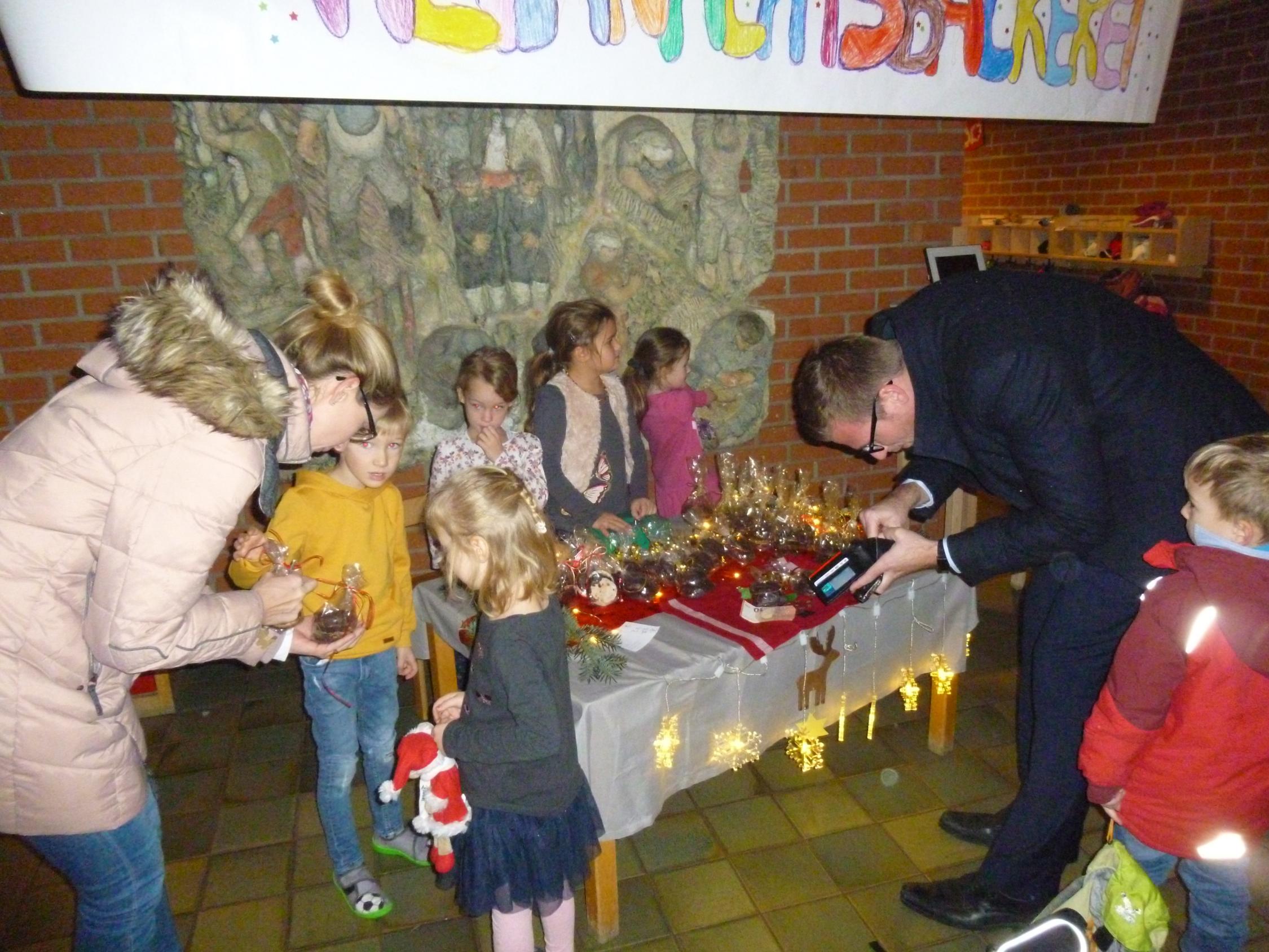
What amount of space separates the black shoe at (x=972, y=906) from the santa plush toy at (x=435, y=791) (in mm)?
1545

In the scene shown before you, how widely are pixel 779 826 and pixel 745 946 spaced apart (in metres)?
0.59

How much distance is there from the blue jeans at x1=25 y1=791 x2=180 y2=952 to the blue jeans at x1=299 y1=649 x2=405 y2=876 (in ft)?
2.23

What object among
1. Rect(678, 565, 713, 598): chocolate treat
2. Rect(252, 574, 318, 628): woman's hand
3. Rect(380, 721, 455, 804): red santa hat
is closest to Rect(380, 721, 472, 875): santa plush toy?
Rect(380, 721, 455, 804): red santa hat

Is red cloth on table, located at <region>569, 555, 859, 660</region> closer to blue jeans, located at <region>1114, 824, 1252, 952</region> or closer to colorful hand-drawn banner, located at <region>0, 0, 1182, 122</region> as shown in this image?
blue jeans, located at <region>1114, 824, 1252, 952</region>

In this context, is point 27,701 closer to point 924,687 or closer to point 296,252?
point 296,252

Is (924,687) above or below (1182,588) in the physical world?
below

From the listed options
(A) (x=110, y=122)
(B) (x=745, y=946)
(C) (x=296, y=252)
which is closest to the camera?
(B) (x=745, y=946)

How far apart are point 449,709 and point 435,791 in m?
0.22

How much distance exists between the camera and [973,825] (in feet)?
10.2

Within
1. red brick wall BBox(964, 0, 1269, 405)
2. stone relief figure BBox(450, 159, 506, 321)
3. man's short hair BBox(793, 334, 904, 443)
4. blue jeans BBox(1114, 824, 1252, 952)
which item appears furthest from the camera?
red brick wall BBox(964, 0, 1269, 405)

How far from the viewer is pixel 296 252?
3.71 metres

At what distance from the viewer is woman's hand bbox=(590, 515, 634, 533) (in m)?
3.23

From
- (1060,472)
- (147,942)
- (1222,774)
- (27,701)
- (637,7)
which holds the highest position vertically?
(637,7)

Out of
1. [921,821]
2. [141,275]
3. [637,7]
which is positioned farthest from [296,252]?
[921,821]
